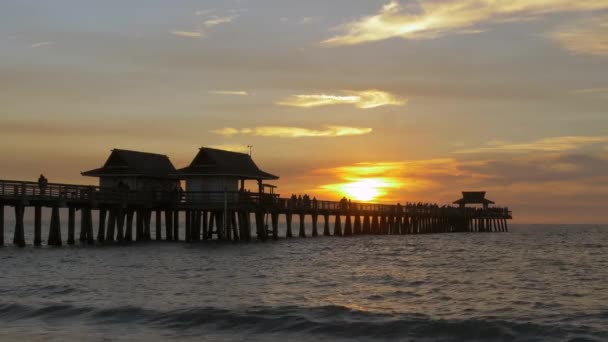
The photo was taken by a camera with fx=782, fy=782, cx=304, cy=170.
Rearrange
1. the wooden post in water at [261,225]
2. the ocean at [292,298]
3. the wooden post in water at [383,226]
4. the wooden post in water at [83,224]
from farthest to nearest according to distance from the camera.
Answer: the wooden post in water at [383,226] → the wooden post in water at [261,225] → the wooden post in water at [83,224] → the ocean at [292,298]

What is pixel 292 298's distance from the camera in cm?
2578

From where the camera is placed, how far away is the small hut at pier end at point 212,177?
2136 inches

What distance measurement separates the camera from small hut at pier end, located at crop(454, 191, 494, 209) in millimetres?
114562

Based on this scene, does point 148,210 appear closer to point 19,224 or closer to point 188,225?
point 188,225

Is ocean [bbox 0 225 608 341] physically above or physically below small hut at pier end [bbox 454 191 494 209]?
below

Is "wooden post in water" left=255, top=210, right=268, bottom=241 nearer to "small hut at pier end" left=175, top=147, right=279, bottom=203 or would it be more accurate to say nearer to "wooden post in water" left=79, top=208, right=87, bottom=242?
"small hut at pier end" left=175, top=147, right=279, bottom=203

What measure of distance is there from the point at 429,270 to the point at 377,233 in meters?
45.4

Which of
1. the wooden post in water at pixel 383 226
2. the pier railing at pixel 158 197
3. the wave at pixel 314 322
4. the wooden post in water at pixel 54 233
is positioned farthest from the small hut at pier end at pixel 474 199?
the wave at pixel 314 322

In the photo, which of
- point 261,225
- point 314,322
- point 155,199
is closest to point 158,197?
point 155,199

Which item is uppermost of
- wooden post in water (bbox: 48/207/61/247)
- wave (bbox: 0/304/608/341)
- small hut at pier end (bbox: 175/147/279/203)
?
small hut at pier end (bbox: 175/147/279/203)

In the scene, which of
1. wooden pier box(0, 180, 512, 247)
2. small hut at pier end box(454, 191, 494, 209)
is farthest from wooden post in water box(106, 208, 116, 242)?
small hut at pier end box(454, 191, 494, 209)

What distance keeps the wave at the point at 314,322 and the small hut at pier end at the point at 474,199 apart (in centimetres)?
9377

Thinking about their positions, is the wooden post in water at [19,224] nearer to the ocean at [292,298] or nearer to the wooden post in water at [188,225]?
the ocean at [292,298]

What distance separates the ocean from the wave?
0.10 ft
